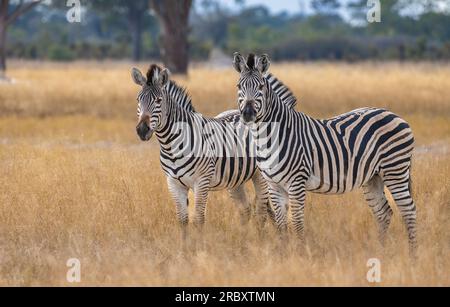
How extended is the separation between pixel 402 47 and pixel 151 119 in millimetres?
37934

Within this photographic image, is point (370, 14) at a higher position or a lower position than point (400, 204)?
higher

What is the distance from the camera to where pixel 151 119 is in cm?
720

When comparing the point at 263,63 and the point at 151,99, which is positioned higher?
the point at 263,63

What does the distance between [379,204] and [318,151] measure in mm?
817

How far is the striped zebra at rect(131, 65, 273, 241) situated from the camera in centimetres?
A: 727

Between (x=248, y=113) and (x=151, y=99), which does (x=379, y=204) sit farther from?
(x=151, y=99)

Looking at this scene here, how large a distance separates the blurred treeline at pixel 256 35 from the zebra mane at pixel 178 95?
99.7ft

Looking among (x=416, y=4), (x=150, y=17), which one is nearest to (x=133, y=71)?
(x=150, y=17)

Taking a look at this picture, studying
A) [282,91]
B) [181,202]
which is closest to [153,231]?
[181,202]

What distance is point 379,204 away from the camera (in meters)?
7.70

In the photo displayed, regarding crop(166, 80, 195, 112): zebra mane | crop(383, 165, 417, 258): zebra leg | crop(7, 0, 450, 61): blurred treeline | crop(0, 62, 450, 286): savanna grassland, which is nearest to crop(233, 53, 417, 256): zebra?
crop(383, 165, 417, 258): zebra leg

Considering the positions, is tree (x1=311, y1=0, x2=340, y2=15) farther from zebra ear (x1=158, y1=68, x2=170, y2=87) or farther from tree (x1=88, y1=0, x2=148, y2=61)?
zebra ear (x1=158, y1=68, x2=170, y2=87)

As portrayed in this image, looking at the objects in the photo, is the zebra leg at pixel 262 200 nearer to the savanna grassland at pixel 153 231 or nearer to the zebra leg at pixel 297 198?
the savanna grassland at pixel 153 231

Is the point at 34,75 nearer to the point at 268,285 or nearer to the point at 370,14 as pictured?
the point at 370,14
